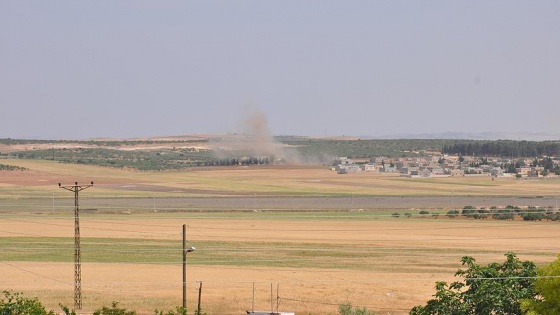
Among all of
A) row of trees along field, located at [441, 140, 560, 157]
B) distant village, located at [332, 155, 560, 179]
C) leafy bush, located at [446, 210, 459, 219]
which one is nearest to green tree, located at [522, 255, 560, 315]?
leafy bush, located at [446, 210, 459, 219]

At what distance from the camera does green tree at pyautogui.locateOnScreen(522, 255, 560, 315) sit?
27672mm

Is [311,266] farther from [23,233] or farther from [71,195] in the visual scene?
[71,195]

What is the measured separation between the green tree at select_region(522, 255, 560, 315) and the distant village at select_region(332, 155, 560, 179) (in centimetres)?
9992

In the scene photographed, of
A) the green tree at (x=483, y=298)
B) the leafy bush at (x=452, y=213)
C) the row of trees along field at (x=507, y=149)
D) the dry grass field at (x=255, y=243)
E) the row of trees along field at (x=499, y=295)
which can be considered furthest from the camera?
the row of trees along field at (x=507, y=149)

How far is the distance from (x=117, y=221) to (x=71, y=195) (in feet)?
85.8

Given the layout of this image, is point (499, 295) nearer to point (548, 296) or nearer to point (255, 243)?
point (548, 296)

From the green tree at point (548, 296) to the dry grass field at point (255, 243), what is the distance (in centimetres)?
1080

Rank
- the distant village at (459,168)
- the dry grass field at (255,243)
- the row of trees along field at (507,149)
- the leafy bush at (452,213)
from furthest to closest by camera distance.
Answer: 1. the row of trees along field at (507,149)
2. the distant village at (459,168)
3. the leafy bush at (452,213)
4. the dry grass field at (255,243)

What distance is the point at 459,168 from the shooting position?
466 feet

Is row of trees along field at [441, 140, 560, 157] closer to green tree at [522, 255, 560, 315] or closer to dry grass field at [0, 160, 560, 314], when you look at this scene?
dry grass field at [0, 160, 560, 314]

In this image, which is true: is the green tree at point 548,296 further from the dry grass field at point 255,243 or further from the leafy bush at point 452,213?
the leafy bush at point 452,213

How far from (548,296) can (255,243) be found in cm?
3070

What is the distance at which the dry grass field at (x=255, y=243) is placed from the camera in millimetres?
41125

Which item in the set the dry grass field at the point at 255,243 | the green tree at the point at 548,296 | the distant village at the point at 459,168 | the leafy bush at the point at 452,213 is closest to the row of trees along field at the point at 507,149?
the distant village at the point at 459,168
